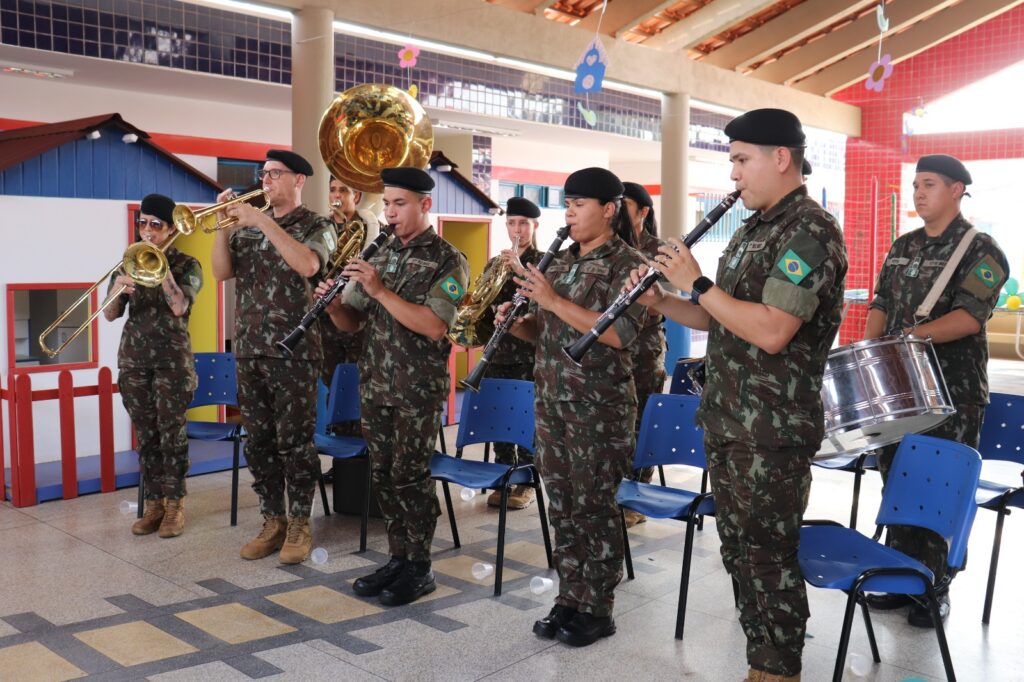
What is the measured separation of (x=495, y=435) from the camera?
14.6 feet

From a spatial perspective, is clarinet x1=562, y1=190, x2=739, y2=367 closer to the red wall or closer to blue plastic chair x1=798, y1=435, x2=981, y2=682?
blue plastic chair x1=798, y1=435, x2=981, y2=682

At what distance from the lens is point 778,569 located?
2.67 meters

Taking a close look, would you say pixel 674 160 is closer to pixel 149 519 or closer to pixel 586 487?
pixel 149 519

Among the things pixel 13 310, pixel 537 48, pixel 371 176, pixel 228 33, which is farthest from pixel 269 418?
pixel 537 48

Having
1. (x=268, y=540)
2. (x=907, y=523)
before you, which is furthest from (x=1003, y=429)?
(x=268, y=540)

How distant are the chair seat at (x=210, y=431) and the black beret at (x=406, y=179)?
188cm

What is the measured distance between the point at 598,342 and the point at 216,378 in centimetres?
280

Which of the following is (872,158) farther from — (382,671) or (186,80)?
(382,671)

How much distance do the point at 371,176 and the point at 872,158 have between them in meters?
11.2

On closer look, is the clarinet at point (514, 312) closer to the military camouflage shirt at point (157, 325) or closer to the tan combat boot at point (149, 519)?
the military camouflage shirt at point (157, 325)

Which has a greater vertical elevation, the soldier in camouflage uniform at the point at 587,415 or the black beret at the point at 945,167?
the black beret at the point at 945,167

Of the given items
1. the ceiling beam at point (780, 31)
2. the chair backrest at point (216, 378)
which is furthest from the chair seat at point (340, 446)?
the ceiling beam at point (780, 31)

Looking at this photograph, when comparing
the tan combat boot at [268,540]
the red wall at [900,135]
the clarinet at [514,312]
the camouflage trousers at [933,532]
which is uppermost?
the red wall at [900,135]

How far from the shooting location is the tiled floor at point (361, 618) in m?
3.20
